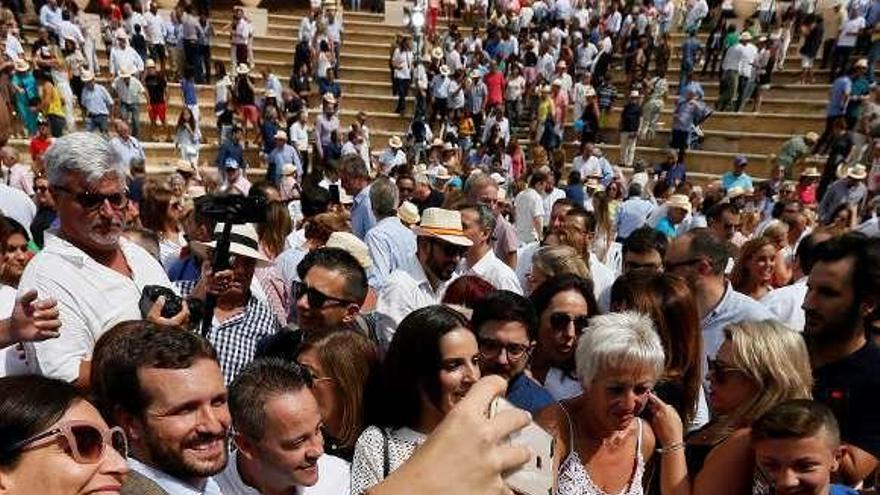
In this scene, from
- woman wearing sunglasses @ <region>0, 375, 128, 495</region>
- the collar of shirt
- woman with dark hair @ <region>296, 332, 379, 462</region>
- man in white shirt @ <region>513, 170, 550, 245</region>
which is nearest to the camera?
woman wearing sunglasses @ <region>0, 375, 128, 495</region>

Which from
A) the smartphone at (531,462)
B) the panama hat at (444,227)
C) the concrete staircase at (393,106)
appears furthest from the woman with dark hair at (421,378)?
the concrete staircase at (393,106)

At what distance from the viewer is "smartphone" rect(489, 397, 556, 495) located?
107 centimetres

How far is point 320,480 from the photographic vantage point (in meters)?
2.62

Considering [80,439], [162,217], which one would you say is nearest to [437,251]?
[162,217]

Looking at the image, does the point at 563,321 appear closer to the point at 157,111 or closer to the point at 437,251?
the point at 437,251

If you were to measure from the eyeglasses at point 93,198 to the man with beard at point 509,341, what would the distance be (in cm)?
138

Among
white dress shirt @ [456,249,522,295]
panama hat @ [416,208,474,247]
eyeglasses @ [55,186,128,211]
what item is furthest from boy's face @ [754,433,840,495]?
white dress shirt @ [456,249,522,295]

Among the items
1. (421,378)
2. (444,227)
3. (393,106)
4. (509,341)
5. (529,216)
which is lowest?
(393,106)

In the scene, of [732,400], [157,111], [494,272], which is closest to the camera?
[732,400]

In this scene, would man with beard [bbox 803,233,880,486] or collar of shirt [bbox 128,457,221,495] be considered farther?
man with beard [bbox 803,233,880,486]

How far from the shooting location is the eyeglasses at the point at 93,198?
2.82m

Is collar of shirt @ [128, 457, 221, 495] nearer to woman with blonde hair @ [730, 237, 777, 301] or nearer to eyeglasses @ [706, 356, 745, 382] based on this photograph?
eyeglasses @ [706, 356, 745, 382]

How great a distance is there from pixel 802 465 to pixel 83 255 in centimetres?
222

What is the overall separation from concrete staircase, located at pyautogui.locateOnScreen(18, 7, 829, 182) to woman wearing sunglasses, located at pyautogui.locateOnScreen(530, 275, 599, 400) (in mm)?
13332
